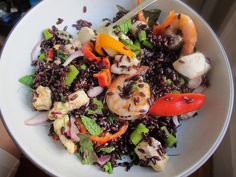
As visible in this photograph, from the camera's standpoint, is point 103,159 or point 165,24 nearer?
point 103,159

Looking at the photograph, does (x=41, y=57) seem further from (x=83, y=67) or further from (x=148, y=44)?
(x=148, y=44)

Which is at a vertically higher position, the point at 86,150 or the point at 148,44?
the point at 148,44

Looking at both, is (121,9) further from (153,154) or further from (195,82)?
(153,154)

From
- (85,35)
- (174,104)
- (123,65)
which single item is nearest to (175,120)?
(174,104)

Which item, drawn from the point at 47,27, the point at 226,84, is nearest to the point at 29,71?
the point at 47,27

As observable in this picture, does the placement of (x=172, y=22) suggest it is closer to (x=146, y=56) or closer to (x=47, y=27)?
(x=146, y=56)

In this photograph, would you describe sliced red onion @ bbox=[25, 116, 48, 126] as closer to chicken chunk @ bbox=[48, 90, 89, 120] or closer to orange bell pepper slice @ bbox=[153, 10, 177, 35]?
chicken chunk @ bbox=[48, 90, 89, 120]

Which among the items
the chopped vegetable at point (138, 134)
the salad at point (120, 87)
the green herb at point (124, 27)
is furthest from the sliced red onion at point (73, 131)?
the green herb at point (124, 27)
